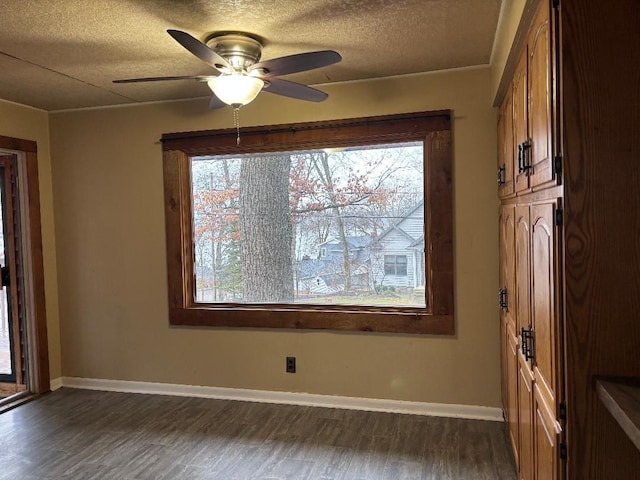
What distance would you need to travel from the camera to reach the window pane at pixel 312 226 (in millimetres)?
3451

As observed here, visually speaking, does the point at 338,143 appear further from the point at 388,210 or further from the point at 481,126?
the point at 481,126

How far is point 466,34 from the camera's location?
2.60 m

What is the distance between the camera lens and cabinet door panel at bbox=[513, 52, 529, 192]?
1921 mm

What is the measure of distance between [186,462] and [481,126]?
270 cm

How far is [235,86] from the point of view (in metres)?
2.34

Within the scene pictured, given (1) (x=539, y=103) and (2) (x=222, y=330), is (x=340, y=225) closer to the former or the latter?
(2) (x=222, y=330)

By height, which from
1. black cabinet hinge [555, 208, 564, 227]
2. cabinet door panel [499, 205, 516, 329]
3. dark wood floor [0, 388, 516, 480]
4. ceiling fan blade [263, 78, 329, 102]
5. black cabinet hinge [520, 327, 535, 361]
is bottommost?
dark wood floor [0, 388, 516, 480]

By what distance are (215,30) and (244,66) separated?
226mm

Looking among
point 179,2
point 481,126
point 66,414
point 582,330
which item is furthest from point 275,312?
point 582,330

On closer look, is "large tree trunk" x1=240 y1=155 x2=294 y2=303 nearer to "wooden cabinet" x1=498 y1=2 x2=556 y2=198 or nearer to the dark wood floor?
the dark wood floor

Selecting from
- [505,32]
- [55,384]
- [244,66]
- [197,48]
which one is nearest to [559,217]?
[505,32]

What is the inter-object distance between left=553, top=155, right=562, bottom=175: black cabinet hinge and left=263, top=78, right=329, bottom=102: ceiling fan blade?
147cm

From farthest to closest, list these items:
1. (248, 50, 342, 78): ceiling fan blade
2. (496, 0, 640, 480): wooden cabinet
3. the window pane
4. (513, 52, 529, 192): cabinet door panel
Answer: the window pane
(248, 50, 342, 78): ceiling fan blade
(513, 52, 529, 192): cabinet door panel
(496, 0, 640, 480): wooden cabinet

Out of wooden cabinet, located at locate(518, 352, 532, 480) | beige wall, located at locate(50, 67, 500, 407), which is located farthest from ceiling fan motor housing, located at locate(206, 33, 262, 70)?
wooden cabinet, located at locate(518, 352, 532, 480)
